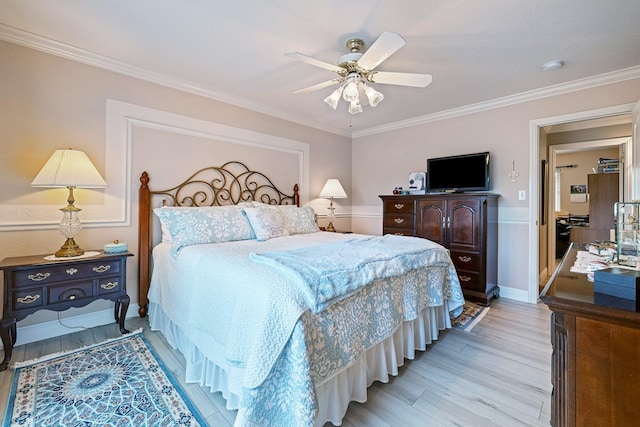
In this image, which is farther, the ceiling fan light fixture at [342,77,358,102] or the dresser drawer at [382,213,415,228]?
the dresser drawer at [382,213,415,228]

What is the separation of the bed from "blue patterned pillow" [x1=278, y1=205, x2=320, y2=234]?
0.29 metres

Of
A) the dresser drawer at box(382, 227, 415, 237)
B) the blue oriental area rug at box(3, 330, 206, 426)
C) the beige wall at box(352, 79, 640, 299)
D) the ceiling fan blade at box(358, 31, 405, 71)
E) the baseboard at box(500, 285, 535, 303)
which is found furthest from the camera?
the dresser drawer at box(382, 227, 415, 237)

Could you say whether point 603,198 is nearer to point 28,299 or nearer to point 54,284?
point 54,284

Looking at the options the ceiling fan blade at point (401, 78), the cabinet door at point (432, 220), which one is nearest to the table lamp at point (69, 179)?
the ceiling fan blade at point (401, 78)

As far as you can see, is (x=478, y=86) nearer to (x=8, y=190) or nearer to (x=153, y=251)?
(x=153, y=251)

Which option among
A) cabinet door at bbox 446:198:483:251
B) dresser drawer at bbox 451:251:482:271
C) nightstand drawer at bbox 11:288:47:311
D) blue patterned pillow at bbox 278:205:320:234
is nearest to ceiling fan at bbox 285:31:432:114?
blue patterned pillow at bbox 278:205:320:234

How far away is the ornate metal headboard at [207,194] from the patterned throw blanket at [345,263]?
1658mm

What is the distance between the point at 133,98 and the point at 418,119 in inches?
142

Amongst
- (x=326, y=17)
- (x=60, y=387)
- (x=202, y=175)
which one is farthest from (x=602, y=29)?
(x=60, y=387)

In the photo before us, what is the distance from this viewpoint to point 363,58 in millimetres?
1936

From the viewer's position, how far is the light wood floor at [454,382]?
1.53 metres

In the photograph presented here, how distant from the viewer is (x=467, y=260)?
334cm

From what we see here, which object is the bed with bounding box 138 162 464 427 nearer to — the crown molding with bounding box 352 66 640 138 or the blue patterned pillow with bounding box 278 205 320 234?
the blue patterned pillow with bounding box 278 205 320 234

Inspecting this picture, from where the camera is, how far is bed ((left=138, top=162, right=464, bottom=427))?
122 cm
